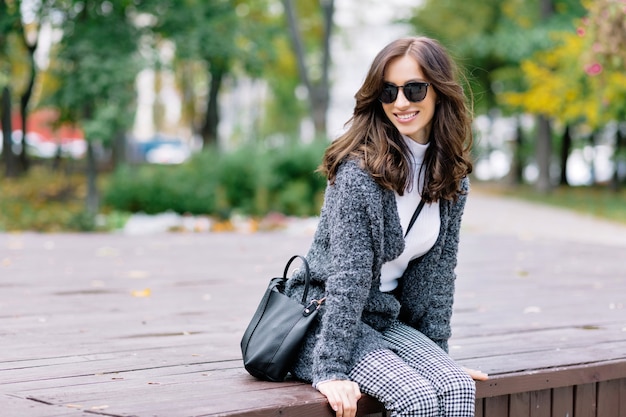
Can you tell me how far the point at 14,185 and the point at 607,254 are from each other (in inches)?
531

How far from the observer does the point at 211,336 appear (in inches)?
168

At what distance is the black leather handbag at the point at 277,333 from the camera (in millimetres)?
3004

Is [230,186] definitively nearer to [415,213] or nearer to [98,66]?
[98,66]

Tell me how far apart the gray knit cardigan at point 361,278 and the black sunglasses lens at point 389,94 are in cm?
27

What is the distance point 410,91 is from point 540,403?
55.0 inches

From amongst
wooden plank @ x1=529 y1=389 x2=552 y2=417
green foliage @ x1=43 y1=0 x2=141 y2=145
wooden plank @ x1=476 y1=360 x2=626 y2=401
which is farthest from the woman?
green foliage @ x1=43 y1=0 x2=141 y2=145

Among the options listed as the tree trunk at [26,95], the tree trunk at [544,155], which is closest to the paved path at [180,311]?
the tree trunk at [26,95]

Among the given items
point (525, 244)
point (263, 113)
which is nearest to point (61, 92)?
point (525, 244)

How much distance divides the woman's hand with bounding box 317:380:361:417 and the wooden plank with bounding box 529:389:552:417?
999mm

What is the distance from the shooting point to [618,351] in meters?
4.03

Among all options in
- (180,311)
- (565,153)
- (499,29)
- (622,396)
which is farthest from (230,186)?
(565,153)

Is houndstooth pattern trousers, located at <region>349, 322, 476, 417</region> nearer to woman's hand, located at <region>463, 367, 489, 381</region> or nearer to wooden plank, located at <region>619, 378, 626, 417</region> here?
woman's hand, located at <region>463, 367, 489, 381</region>

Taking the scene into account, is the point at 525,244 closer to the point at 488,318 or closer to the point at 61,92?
the point at 488,318

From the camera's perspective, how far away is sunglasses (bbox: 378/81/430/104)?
308 centimetres
